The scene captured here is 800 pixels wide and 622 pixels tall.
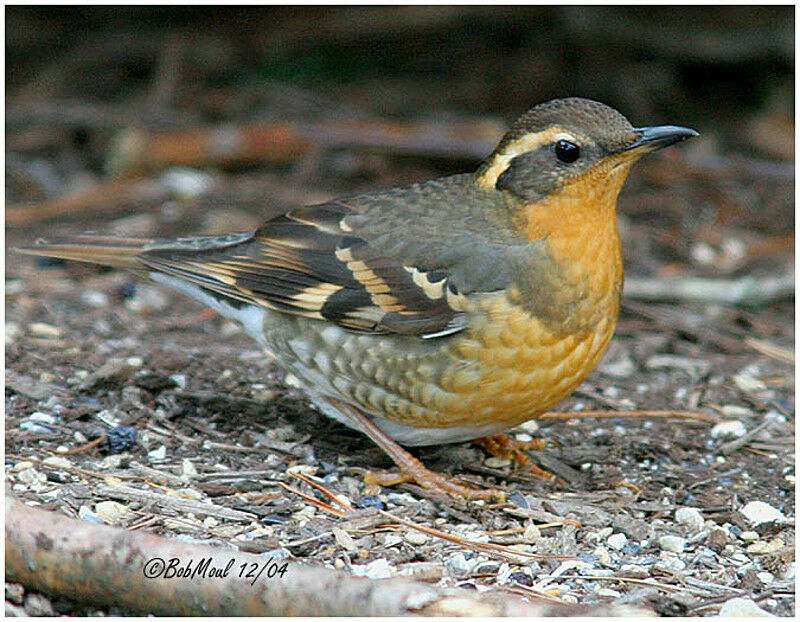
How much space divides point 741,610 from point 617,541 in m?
0.73

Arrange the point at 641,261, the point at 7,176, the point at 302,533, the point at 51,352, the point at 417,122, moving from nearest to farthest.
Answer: the point at 302,533
the point at 51,352
the point at 641,261
the point at 7,176
the point at 417,122

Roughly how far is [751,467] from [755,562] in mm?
903

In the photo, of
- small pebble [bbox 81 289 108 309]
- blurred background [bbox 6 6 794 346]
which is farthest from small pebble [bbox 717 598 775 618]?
small pebble [bbox 81 289 108 309]

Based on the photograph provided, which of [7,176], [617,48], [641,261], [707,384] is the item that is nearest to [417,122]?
[617,48]

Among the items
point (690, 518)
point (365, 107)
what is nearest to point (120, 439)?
point (690, 518)

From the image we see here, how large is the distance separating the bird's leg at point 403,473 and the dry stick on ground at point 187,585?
1.15 meters

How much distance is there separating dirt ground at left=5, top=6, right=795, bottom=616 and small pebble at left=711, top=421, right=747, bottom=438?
0.06ft

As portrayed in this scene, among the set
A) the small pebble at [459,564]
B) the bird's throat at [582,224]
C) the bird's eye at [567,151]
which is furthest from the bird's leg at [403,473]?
the bird's eye at [567,151]

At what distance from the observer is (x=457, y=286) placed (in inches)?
182

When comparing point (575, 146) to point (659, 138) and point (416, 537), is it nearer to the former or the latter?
point (659, 138)

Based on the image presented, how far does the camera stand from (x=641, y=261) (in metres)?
7.49

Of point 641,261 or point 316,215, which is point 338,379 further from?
point 641,261

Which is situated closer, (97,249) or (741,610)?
(741,610)

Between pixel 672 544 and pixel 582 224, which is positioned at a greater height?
pixel 582 224
